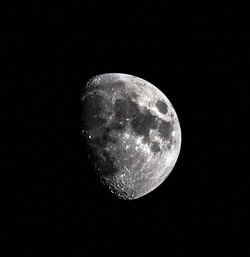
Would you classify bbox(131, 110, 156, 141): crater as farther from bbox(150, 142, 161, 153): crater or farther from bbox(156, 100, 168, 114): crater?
bbox(156, 100, 168, 114): crater

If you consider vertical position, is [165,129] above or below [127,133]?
above

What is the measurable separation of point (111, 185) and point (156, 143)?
2.93 ft

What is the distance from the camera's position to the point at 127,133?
14.6 ft

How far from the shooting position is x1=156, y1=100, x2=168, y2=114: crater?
15.9ft

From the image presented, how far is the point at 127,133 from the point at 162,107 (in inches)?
30.4

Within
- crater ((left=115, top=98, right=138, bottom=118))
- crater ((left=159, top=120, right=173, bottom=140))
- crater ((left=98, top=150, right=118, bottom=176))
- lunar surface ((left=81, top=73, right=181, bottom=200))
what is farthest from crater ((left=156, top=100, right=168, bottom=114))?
crater ((left=98, top=150, right=118, bottom=176))

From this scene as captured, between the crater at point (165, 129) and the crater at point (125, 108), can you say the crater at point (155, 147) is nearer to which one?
the crater at point (165, 129)

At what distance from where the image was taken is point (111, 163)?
4547mm

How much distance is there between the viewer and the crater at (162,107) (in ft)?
15.9

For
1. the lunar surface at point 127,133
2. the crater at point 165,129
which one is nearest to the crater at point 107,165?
the lunar surface at point 127,133

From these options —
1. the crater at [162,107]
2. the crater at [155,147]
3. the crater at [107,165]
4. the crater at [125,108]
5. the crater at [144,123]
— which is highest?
the crater at [162,107]

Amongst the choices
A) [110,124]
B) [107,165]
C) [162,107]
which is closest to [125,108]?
[110,124]

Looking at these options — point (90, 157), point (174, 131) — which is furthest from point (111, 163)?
point (174, 131)

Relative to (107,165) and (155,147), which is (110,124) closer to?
(107,165)
